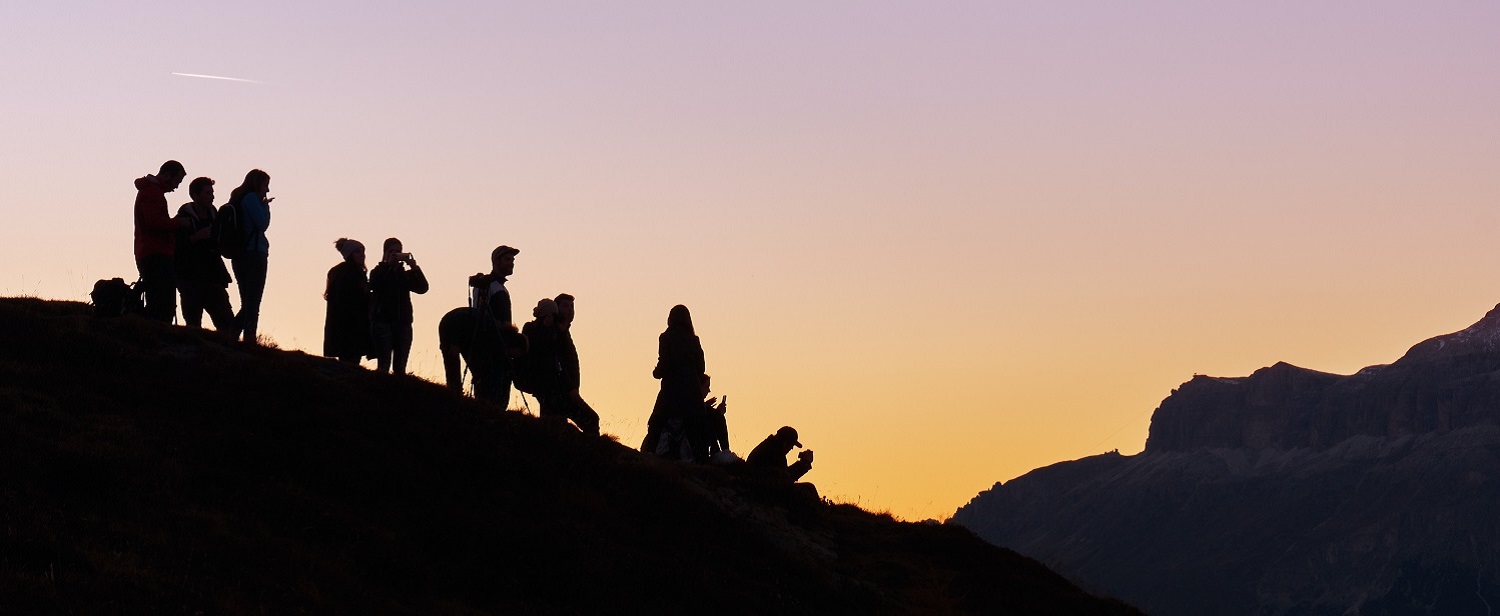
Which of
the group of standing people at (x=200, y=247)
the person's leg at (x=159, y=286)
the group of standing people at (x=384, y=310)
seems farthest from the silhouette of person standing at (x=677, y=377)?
the person's leg at (x=159, y=286)

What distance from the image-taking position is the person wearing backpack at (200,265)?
18578mm

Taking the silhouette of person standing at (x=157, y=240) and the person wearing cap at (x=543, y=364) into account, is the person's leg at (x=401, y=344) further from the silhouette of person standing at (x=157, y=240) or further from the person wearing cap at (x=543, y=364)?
the silhouette of person standing at (x=157, y=240)

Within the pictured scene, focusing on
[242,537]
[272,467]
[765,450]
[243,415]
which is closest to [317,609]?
[242,537]

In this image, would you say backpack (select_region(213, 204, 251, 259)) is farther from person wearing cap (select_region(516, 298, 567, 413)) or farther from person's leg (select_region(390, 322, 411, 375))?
person wearing cap (select_region(516, 298, 567, 413))

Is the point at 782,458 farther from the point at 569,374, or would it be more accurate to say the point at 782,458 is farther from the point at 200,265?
the point at 200,265

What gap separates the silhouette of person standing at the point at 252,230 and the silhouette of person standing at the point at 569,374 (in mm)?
3547

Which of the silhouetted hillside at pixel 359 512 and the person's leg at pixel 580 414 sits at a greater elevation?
the person's leg at pixel 580 414

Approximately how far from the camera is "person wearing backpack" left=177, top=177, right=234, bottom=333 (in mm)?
18578

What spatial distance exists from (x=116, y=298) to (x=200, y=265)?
1084 millimetres

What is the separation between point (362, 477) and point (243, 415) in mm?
1442

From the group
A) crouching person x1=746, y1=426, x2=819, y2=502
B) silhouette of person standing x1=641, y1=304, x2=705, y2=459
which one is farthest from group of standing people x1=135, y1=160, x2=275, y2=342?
crouching person x1=746, y1=426, x2=819, y2=502

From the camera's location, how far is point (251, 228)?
1856 centimetres

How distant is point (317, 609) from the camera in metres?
11.9

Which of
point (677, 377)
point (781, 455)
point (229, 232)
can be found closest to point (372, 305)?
point (229, 232)
